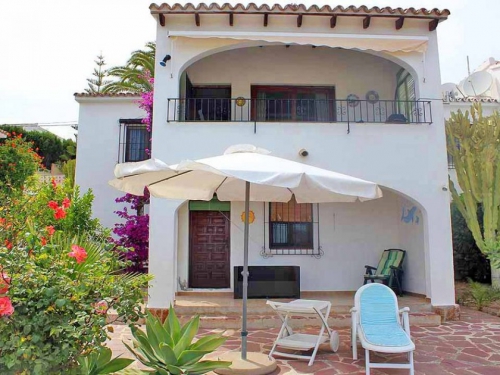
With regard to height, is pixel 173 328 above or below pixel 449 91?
below

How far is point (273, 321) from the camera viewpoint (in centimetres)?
911

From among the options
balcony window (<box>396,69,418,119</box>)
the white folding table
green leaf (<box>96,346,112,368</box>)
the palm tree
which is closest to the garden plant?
green leaf (<box>96,346,112,368</box>)

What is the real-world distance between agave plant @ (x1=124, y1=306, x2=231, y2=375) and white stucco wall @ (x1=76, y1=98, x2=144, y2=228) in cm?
1080

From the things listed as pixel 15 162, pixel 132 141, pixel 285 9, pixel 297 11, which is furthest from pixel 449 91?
pixel 15 162

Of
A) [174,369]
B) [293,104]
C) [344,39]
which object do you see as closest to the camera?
[174,369]

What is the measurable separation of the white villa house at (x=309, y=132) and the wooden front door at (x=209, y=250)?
0.09 ft

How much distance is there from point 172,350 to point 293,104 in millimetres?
9151

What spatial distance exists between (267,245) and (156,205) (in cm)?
361

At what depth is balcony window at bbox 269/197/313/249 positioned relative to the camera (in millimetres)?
11844

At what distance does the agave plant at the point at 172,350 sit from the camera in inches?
174

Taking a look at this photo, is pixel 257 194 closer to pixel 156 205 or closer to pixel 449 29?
pixel 156 205

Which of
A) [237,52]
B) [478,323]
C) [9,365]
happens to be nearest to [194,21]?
[237,52]

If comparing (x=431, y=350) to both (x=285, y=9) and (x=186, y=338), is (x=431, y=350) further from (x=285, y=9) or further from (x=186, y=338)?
(x=285, y=9)

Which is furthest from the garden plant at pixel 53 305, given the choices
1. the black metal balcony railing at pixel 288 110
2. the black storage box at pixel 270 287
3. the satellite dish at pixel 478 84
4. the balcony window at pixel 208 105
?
the satellite dish at pixel 478 84
